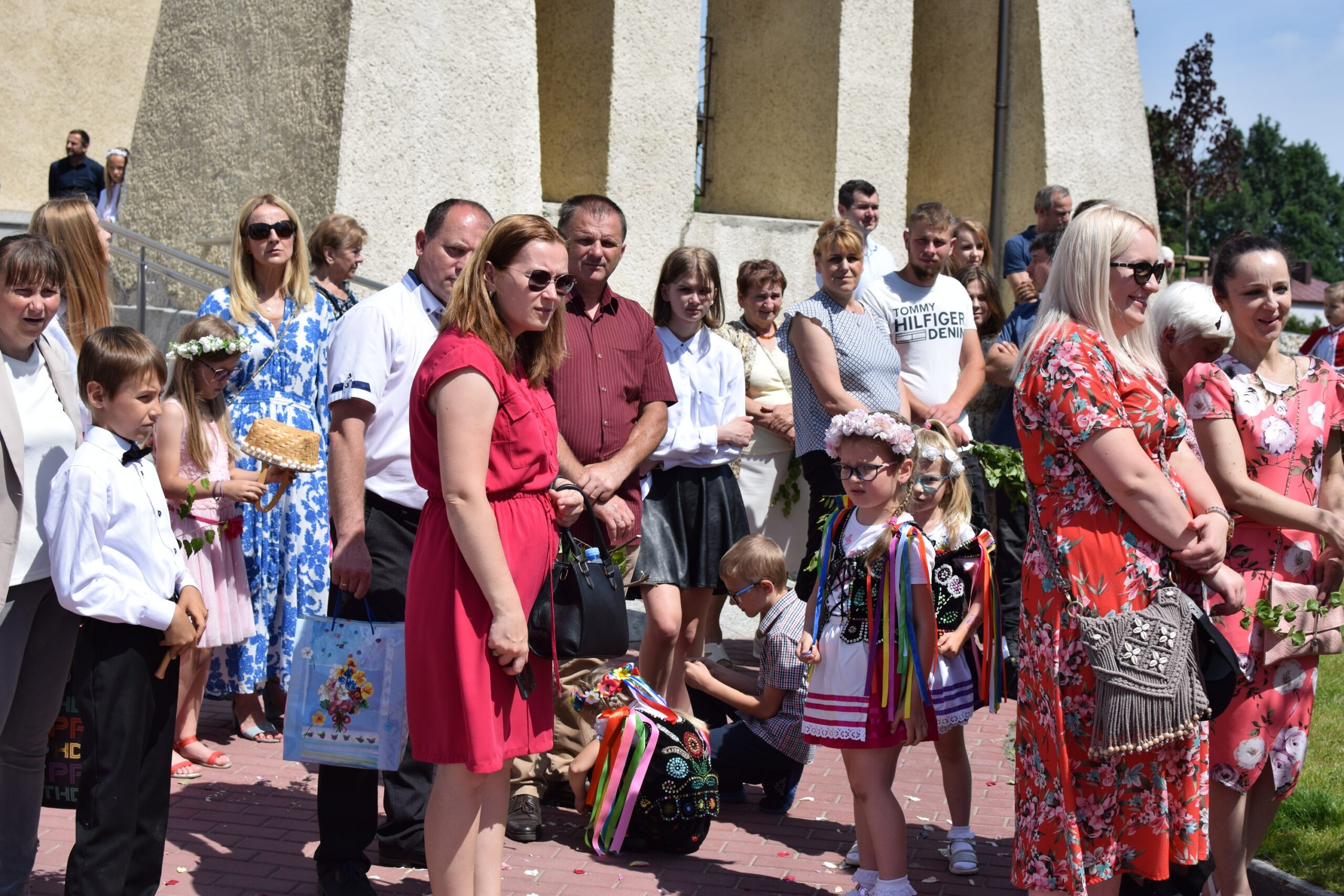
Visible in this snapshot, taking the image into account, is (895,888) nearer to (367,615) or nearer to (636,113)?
(367,615)

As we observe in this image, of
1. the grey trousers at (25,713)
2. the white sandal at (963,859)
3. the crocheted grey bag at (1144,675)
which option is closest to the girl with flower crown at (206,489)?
the grey trousers at (25,713)

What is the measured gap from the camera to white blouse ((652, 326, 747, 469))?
6039 millimetres

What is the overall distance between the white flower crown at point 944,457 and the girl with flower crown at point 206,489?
2.67 m

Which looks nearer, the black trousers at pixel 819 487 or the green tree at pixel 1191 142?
the black trousers at pixel 819 487

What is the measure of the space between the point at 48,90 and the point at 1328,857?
1471 centimetres

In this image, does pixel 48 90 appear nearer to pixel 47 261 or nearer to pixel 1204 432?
pixel 47 261

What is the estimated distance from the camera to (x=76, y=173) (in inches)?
493

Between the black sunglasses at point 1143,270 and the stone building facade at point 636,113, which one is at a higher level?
the stone building facade at point 636,113

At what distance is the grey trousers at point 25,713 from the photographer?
382cm

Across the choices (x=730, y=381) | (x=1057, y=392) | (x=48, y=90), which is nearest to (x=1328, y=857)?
(x=1057, y=392)

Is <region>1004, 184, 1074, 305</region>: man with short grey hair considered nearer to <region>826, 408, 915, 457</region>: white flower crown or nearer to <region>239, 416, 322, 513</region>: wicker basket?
<region>826, 408, 915, 457</region>: white flower crown

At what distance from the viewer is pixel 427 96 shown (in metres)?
8.84

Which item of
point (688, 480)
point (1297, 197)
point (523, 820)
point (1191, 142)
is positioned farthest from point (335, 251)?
point (1297, 197)

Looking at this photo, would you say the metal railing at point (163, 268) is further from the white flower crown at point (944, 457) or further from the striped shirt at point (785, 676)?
the white flower crown at point (944, 457)
